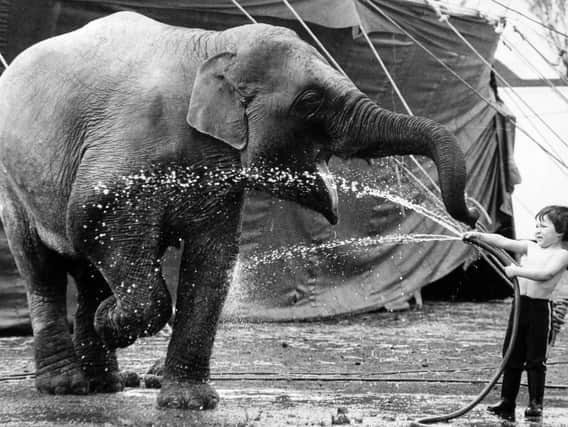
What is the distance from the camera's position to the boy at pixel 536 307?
7.46m

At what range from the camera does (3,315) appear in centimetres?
1170

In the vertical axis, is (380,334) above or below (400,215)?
below

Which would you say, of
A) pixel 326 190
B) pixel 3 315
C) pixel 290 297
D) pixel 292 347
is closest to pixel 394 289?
pixel 290 297

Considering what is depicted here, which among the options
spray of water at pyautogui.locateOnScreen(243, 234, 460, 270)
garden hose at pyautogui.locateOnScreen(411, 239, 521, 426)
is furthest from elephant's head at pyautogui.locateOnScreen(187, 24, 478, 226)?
spray of water at pyautogui.locateOnScreen(243, 234, 460, 270)

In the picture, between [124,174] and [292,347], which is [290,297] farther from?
[124,174]

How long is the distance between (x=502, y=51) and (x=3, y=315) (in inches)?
478

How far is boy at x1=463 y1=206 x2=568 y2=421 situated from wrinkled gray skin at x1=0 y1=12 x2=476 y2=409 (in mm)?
1143

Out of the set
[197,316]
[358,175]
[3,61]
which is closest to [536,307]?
[197,316]

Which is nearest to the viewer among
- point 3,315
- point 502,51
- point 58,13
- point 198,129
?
point 198,129

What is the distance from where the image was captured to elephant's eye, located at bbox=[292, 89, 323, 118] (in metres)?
7.22

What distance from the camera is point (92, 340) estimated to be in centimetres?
843

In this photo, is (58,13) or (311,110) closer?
(311,110)

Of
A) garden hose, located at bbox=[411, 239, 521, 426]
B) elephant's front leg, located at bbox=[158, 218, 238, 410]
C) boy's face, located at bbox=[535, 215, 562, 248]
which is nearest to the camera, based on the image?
garden hose, located at bbox=[411, 239, 521, 426]

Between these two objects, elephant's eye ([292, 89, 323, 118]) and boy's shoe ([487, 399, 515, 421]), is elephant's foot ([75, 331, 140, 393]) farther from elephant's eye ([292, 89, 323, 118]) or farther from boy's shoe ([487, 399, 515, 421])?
boy's shoe ([487, 399, 515, 421])
